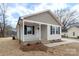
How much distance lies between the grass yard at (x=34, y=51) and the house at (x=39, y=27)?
→ 0.43 m

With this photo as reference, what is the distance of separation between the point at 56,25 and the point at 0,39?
2.55 meters

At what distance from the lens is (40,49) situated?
755 cm

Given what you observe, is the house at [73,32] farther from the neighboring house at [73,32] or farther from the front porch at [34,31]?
the front porch at [34,31]

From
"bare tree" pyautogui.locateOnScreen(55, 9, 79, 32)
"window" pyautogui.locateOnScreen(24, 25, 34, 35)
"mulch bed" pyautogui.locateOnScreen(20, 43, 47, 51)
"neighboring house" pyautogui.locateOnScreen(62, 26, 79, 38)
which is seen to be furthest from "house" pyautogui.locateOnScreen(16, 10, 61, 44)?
"neighboring house" pyautogui.locateOnScreen(62, 26, 79, 38)

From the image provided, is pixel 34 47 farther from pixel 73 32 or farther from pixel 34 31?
pixel 73 32

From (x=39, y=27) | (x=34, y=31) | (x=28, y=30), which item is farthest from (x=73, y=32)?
(x=28, y=30)

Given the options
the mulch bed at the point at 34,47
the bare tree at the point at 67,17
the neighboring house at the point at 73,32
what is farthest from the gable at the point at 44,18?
the mulch bed at the point at 34,47

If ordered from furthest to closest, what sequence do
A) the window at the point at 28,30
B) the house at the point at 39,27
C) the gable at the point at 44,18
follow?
the window at the point at 28,30
the gable at the point at 44,18
the house at the point at 39,27

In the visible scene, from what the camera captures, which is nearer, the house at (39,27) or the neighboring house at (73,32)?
the neighboring house at (73,32)

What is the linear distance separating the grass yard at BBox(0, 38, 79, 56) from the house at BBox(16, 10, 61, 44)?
0.43 metres

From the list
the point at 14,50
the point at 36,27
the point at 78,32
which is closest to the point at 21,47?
the point at 14,50

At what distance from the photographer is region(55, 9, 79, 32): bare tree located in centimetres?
748

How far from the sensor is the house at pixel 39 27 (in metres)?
8.04

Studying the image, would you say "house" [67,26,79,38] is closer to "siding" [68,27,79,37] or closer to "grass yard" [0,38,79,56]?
"siding" [68,27,79,37]
